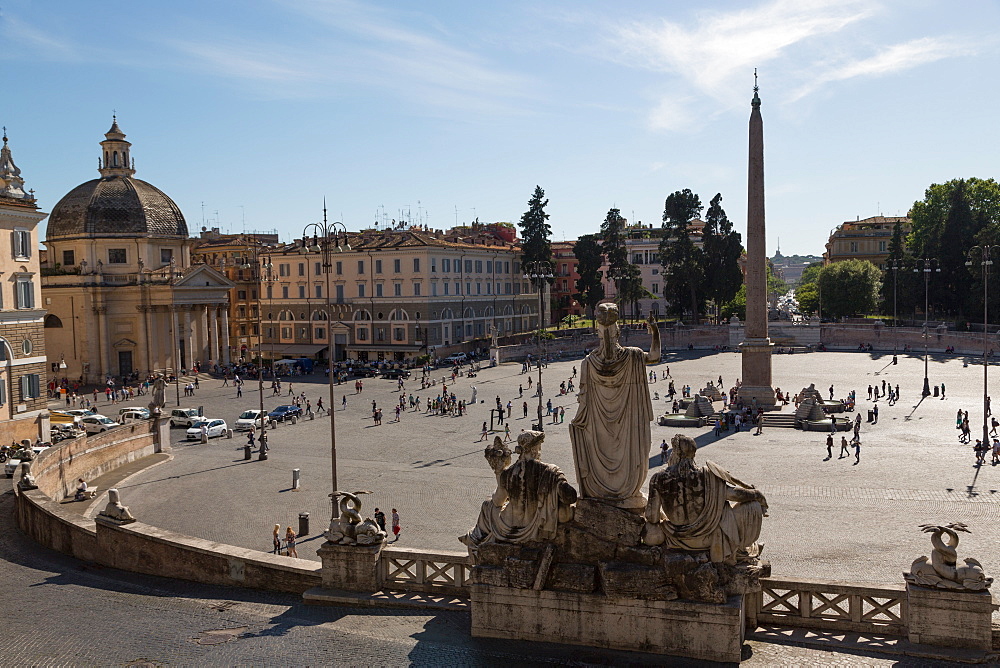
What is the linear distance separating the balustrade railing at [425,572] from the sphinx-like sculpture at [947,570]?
15.3ft

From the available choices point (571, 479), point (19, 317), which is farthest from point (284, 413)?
point (571, 479)

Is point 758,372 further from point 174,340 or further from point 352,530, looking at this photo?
point 174,340

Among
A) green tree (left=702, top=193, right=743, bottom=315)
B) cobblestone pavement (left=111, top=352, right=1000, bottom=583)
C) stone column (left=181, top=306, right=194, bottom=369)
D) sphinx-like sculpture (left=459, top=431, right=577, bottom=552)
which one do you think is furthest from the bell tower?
sphinx-like sculpture (left=459, top=431, right=577, bottom=552)

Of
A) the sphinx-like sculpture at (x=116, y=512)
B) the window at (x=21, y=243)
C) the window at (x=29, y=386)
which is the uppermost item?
the window at (x=21, y=243)

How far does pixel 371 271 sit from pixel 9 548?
5190cm

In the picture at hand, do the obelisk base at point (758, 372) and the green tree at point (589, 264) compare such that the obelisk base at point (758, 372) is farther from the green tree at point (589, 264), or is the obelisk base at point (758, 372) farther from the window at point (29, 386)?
the green tree at point (589, 264)

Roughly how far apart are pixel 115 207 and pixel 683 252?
4440cm

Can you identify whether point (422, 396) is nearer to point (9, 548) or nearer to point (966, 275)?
point (9, 548)

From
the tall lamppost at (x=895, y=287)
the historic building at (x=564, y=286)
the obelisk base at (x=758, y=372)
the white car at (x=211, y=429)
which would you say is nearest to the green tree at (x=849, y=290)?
the tall lamppost at (x=895, y=287)

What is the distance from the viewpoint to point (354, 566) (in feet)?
32.8

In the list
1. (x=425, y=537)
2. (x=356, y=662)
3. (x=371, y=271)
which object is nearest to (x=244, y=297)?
(x=371, y=271)

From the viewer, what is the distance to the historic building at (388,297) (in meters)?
65.0

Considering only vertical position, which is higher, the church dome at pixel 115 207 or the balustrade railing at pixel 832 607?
the church dome at pixel 115 207

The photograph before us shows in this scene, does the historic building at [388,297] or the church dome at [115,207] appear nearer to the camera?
the church dome at [115,207]
